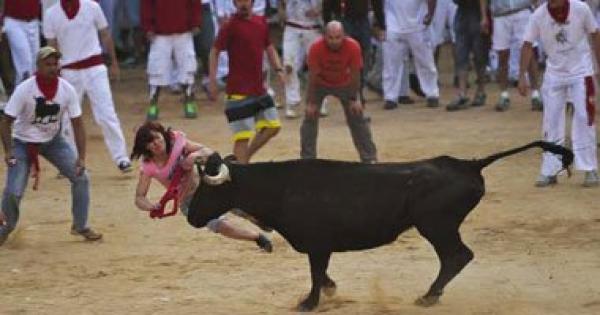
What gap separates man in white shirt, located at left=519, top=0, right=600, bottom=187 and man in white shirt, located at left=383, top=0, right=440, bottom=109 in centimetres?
552

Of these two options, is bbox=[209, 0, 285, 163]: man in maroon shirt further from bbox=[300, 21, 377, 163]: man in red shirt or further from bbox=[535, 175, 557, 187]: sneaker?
bbox=[535, 175, 557, 187]: sneaker

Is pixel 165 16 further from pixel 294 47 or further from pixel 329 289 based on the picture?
pixel 329 289

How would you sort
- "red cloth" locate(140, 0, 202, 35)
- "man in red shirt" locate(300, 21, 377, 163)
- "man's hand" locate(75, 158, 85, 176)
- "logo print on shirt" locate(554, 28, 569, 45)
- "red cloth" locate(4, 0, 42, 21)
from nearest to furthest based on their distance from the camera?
"man's hand" locate(75, 158, 85, 176) < "logo print on shirt" locate(554, 28, 569, 45) < "man in red shirt" locate(300, 21, 377, 163) < "red cloth" locate(140, 0, 202, 35) < "red cloth" locate(4, 0, 42, 21)

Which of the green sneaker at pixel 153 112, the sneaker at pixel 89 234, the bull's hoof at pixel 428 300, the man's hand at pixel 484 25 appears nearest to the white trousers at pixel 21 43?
the green sneaker at pixel 153 112

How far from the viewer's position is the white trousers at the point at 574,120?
13.1 meters

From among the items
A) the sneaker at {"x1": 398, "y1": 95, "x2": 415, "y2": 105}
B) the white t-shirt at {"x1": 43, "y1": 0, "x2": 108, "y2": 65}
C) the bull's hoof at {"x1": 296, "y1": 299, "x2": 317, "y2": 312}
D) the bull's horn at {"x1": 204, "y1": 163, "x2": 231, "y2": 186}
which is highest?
the bull's horn at {"x1": 204, "y1": 163, "x2": 231, "y2": 186}

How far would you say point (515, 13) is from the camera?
18125 mm

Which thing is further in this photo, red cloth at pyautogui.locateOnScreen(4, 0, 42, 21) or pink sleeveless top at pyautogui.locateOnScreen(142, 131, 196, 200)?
red cloth at pyautogui.locateOnScreen(4, 0, 42, 21)

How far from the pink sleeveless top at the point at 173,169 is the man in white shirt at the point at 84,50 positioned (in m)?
4.59

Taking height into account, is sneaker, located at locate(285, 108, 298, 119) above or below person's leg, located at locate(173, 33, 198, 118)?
below

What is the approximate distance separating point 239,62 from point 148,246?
8.05ft

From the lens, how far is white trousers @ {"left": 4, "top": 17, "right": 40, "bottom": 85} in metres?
17.7

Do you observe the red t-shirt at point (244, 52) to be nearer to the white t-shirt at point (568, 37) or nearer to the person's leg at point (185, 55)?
the white t-shirt at point (568, 37)

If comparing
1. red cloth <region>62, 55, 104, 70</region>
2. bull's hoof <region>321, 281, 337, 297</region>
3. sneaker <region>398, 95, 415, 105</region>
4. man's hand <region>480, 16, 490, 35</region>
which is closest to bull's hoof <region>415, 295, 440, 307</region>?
bull's hoof <region>321, 281, 337, 297</region>
